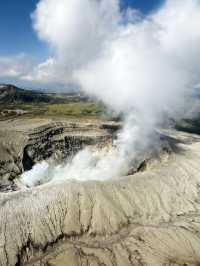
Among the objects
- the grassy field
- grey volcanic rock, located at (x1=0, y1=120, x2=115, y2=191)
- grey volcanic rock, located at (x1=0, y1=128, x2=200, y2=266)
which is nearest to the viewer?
grey volcanic rock, located at (x1=0, y1=128, x2=200, y2=266)

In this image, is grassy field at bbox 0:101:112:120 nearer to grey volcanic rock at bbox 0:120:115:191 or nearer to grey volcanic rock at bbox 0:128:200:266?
grey volcanic rock at bbox 0:120:115:191

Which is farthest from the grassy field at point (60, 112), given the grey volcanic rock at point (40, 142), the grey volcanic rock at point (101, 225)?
the grey volcanic rock at point (101, 225)

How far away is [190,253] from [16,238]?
19.2 metres

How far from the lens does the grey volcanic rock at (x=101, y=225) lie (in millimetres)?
32188

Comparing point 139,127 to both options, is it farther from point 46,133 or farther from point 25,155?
point 25,155

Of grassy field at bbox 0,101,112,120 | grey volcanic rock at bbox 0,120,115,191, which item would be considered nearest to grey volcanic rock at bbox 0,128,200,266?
grey volcanic rock at bbox 0,120,115,191

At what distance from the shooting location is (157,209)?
1590 inches

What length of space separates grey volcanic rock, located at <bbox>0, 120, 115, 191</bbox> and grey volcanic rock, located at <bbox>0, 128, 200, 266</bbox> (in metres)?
16.2

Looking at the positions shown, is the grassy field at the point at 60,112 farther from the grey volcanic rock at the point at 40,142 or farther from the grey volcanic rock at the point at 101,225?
the grey volcanic rock at the point at 101,225

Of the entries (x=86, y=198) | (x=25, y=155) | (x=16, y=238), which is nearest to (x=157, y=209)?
(x=86, y=198)

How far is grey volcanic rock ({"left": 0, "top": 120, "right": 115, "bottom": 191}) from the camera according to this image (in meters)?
54.2

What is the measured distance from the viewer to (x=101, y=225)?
36094 mm

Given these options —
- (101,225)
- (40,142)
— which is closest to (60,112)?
(40,142)

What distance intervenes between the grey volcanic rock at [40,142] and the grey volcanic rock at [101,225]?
16214 millimetres
